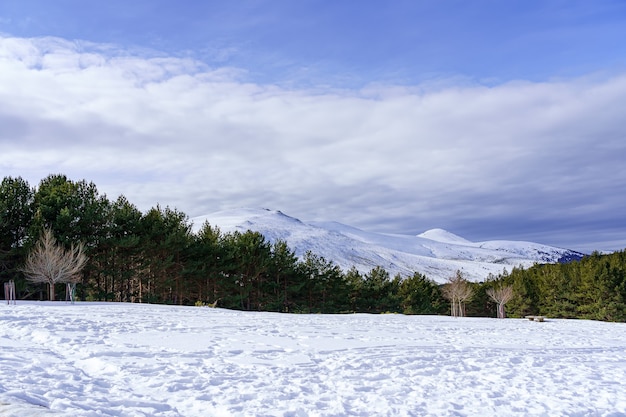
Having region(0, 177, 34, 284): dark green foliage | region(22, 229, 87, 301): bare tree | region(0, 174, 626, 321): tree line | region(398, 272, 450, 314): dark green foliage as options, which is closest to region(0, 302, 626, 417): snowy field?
region(22, 229, 87, 301): bare tree

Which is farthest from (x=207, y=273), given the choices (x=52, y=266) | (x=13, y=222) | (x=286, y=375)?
(x=286, y=375)

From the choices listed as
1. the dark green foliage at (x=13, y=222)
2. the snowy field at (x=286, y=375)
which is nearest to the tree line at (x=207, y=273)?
the dark green foliage at (x=13, y=222)

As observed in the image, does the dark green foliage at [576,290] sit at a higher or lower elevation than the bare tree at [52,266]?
lower

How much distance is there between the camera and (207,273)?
141ft

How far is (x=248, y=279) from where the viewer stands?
156 feet

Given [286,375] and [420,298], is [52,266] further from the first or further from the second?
[420,298]

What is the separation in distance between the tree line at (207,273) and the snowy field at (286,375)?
747 inches

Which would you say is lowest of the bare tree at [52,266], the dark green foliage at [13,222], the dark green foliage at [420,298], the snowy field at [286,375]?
the dark green foliage at [420,298]

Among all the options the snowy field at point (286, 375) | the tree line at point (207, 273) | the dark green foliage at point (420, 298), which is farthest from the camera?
the dark green foliage at point (420, 298)

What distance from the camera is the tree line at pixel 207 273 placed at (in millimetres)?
34188

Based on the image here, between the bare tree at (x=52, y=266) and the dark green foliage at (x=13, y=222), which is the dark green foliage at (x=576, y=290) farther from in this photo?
the dark green foliage at (x=13, y=222)

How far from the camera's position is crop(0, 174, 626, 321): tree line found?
34.2m

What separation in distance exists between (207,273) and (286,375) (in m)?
35.0

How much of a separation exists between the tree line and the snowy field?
19.0 m
